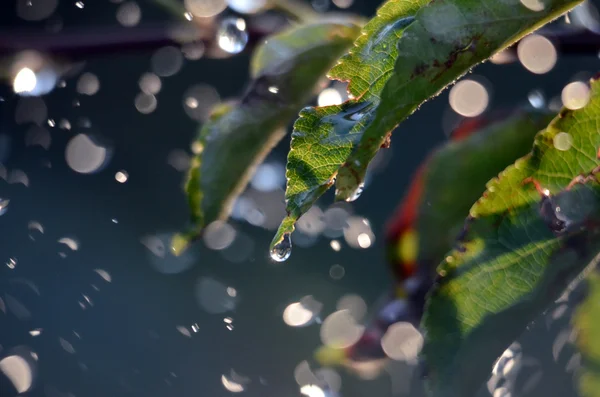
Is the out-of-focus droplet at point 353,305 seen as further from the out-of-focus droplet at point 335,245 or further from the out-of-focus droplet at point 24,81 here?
the out-of-focus droplet at point 24,81

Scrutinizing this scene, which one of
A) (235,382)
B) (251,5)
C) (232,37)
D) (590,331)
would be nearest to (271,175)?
(235,382)

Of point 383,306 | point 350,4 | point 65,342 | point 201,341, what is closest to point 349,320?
point 201,341

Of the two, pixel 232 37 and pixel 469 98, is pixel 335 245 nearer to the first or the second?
pixel 469 98

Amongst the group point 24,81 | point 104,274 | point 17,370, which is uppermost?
point 24,81

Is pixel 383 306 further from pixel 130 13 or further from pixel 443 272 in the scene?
pixel 130 13

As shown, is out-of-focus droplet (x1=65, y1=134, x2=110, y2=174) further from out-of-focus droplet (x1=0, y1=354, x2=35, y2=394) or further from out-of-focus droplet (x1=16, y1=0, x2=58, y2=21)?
out-of-focus droplet (x1=0, y1=354, x2=35, y2=394)

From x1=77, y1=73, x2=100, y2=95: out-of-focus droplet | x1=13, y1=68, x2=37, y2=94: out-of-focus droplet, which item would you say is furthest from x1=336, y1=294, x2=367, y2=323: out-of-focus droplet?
x1=13, y1=68, x2=37, y2=94: out-of-focus droplet
